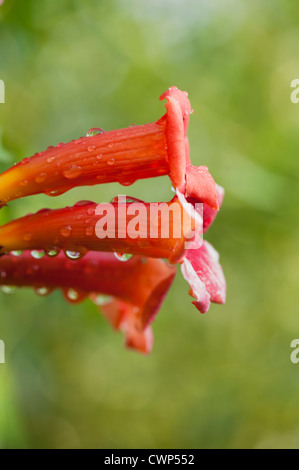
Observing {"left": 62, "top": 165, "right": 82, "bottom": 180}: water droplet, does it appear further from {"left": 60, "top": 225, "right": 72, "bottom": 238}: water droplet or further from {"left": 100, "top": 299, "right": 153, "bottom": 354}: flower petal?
{"left": 100, "top": 299, "right": 153, "bottom": 354}: flower petal

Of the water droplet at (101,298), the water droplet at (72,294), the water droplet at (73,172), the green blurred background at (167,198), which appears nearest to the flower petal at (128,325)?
the water droplet at (101,298)

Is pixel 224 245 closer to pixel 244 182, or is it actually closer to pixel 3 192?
pixel 244 182

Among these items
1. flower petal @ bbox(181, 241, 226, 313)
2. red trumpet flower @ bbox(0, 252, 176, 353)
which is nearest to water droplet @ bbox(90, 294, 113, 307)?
red trumpet flower @ bbox(0, 252, 176, 353)

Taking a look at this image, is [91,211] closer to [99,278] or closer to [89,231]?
[89,231]

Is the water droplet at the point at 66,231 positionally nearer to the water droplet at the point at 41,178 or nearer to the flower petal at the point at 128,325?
the water droplet at the point at 41,178

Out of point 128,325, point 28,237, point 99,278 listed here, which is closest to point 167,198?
point 128,325

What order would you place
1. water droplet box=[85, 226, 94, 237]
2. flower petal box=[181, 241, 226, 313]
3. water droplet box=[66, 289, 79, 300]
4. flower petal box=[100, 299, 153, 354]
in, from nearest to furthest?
flower petal box=[181, 241, 226, 313] → water droplet box=[85, 226, 94, 237] → water droplet box=[66, 289, 79, 300] → flower petal box=[100, 299, 153, 354]
